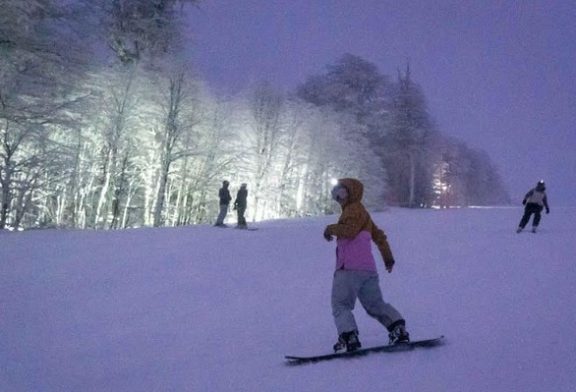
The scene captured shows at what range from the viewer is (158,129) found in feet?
91.8

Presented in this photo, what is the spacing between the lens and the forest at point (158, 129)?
14508mm

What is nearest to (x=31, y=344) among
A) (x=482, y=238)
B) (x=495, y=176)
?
(x=482, y=238)

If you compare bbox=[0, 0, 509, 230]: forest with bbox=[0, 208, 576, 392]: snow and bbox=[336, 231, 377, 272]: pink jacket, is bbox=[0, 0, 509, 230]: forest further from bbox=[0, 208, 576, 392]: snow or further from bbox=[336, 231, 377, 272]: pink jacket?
bbox=[336, 231, 377, 272]: pink jacket

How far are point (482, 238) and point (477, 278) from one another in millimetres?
6446

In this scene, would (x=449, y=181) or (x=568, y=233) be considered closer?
(x=568, y=233)

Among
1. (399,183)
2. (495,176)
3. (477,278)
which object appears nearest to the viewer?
(477,278)

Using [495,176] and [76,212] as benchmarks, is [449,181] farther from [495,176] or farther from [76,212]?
[76,212]

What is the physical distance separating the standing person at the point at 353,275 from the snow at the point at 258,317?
1.12 feet

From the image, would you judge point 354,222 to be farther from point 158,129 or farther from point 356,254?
point 158,129

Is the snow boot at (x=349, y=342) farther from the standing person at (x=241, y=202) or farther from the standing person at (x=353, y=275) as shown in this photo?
the standing person at (x=241, y=202)

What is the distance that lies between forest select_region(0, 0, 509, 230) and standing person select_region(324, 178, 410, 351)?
1051 centimetres

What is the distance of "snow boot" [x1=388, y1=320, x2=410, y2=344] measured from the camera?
477cm

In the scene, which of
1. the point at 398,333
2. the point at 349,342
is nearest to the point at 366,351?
the point at 349,342

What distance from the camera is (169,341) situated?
19.6 feet
